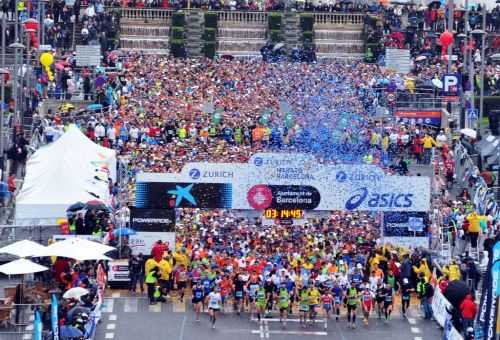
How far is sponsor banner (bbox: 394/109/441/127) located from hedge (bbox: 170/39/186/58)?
15.2m

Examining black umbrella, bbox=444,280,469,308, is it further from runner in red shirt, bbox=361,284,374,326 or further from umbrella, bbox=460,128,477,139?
umbrella, bbox=460,128,477,139

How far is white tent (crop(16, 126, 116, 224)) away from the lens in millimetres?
60625

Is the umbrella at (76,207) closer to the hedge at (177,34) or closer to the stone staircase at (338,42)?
the hedge at (177,34)

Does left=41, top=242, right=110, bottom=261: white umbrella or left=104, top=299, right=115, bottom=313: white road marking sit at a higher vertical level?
left=41, top=242, right=110, bottom=261: white umbrella

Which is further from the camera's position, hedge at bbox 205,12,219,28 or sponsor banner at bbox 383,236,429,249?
hedge at bbox 205,12,219,28

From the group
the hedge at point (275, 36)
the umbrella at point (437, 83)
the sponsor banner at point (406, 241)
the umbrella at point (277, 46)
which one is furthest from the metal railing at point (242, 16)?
the sponsor banner at point (406, 241)

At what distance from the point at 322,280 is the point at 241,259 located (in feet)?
8.39

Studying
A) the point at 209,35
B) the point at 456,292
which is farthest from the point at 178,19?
the point at 456,292

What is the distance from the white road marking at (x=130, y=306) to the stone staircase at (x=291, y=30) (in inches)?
1357

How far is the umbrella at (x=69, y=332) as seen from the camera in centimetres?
5125

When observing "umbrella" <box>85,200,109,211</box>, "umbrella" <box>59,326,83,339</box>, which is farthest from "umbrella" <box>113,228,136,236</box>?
"umbrella" <box>59,326,83,339</box>

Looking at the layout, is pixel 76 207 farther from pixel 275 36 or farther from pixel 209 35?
pixel 275 36

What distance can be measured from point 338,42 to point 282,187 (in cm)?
3243

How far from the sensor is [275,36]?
91.3 meters
